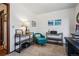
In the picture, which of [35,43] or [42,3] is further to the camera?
[35,43]

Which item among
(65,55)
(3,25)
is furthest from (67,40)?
(3,25)

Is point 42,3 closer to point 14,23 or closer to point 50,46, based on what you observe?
point 14,23

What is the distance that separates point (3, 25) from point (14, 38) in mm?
279

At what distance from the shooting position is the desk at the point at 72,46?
5.03ft

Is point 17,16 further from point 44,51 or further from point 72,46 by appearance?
point 72,46

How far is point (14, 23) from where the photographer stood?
161 cm

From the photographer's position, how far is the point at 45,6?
162 cm

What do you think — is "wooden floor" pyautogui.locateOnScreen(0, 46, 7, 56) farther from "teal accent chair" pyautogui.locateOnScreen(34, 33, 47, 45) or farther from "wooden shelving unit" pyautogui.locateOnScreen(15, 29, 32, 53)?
"teal accent chair" pyautogui.locateOnScreen(34, 33, 47, 45)

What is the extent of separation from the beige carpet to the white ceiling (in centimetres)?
61

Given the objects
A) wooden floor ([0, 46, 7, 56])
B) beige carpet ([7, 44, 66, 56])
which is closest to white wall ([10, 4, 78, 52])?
wooden floor ([0, 46, 7, 56])

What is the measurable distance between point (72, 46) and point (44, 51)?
0.47 metres

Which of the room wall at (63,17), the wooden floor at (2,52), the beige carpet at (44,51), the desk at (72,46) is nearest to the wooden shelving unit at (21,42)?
the beige carpet at (44,51)

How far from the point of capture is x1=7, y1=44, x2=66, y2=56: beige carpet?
5.33 ft

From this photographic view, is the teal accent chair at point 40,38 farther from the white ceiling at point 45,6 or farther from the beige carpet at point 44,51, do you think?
the white ceiling at point 45,6
